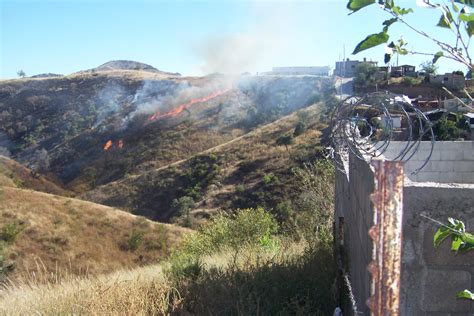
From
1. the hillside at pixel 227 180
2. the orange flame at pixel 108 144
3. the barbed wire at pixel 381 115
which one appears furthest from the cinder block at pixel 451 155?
the orange flame at pixel 108 144

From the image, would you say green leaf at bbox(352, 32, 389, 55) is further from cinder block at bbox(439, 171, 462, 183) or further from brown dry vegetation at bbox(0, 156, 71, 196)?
brown dry vegetation at bbox(0, 156, 71, 196)

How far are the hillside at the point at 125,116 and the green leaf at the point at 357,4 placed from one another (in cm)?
4984

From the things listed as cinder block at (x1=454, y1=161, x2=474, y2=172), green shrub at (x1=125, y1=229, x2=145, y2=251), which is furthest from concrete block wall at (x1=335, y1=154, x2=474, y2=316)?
green shrub at (x1=125, y1=229, x2=145, y2=251)

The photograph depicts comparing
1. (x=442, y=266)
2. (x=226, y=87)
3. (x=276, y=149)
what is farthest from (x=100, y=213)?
(x=226, y=87)

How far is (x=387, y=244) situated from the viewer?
139 cm

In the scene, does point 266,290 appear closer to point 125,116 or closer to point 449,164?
point 449,164

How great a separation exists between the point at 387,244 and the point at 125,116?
6911cm

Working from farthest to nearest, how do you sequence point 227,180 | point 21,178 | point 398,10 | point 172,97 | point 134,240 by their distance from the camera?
point 172,97
point 227,180
point 21,178
point 134,240
point 398,10

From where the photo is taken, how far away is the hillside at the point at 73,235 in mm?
21703

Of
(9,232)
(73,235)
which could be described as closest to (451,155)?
(9,232)

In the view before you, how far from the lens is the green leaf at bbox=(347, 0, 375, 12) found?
164 centimetres

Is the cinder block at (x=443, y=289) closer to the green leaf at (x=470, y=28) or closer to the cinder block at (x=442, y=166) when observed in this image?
the green leaf at (x=470, y=28)

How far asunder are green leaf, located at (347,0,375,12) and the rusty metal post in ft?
1.88

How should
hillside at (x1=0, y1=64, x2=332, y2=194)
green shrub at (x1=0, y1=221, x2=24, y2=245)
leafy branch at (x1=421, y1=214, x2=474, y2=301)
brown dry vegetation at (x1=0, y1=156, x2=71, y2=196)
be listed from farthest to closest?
hillside at (x1=0, y1=64, x2=332, y2=194) → brown dry vegetation at (x1=0, y1=156, x2=71, y2=196) → green shrub at (x1=0, y1=221, x2=24, y2=245) → leafy branch at (x1=421, y1=214, x2=474, y2=301)
